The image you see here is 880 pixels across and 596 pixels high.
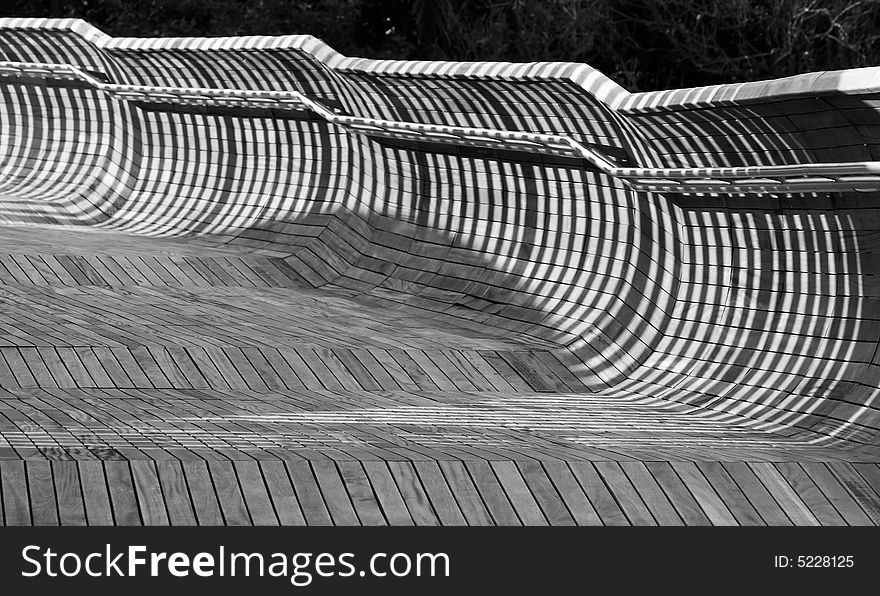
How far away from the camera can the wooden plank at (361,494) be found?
4.07 meters

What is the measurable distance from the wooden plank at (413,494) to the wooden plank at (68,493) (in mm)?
898

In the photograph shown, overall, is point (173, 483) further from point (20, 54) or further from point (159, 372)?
point (20, 54)

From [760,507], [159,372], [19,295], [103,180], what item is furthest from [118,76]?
[760,507]

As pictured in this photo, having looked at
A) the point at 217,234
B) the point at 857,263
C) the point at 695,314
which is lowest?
the point at 217,234

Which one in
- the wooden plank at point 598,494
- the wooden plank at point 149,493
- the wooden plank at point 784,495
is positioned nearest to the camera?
the wooden plank at point 149,493

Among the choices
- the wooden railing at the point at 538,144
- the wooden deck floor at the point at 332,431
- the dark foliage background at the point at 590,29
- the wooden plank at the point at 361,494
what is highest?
the wooden railing at the point at 538,144

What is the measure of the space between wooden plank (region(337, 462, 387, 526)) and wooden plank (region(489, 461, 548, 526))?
40 cm

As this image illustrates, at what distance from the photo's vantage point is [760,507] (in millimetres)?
4398

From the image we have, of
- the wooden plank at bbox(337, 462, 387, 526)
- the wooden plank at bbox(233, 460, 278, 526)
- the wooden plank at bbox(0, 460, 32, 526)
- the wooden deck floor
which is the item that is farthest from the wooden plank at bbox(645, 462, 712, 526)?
the wooden plank at bbox(0, 460, 32, 526)

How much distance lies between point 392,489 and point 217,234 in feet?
19.5

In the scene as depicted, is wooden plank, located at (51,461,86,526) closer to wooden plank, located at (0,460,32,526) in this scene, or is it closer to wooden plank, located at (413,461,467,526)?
wooden plank, located at (0,460,32,526)

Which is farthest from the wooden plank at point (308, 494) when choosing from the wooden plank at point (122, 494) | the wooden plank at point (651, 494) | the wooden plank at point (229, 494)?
the wooden plank at point (651, 494)

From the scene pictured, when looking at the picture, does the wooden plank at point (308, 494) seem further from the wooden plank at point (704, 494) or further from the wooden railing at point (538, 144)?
the wooden railing at point (538, 144)

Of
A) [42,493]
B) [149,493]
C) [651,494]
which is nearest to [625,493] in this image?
[651,494]
